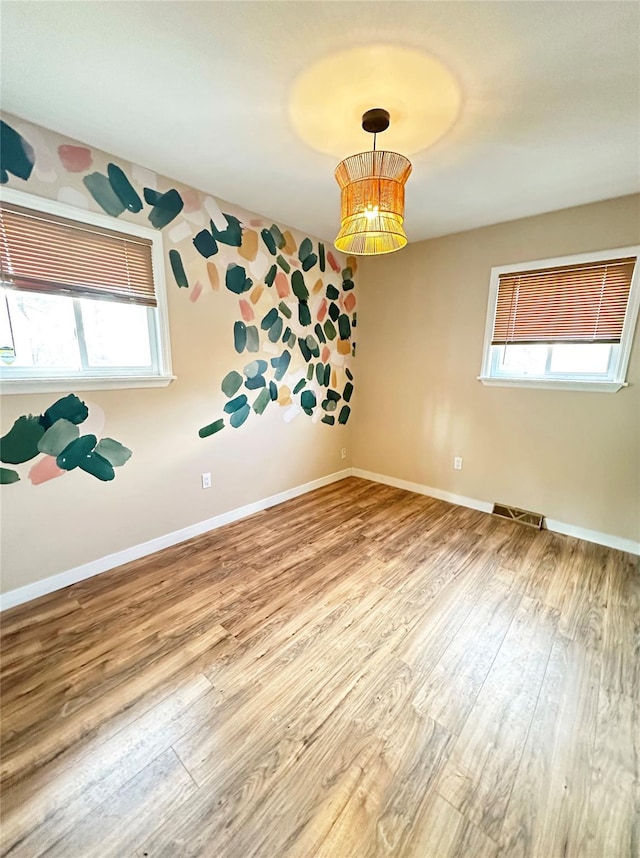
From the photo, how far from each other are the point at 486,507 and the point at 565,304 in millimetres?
1836

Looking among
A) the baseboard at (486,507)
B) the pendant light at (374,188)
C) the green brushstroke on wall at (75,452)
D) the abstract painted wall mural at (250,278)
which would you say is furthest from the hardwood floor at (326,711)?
the pendant light at (374,188)

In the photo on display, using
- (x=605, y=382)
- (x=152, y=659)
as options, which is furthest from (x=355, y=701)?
(x=605, y=382)

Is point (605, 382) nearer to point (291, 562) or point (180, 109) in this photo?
point (291, 562)

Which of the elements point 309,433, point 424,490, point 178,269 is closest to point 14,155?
point 178,269

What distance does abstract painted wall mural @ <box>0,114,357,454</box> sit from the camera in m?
1.92

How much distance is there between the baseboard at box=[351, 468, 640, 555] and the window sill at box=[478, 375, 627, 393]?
3.64 feet

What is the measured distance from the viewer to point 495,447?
3107 mm

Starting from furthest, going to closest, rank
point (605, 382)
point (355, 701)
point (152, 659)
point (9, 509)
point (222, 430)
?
1. point (222, 430)
2. point (605, 382)
3. point (9, 509)
4. point (152, 659)
5. point (355, 701)

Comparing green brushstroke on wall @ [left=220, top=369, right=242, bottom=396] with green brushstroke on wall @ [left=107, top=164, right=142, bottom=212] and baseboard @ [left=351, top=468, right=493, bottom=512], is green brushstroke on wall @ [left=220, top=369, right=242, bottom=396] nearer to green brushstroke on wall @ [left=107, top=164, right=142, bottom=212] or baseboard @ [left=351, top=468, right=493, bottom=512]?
green brushstroke on wall @ [left=107, top=164, right=142, bottom=212]

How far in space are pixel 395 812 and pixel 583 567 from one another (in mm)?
2088

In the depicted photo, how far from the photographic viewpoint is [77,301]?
2020 millimetres

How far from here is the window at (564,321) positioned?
8.03 feet

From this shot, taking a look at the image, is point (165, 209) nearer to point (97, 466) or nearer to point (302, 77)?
point (302, 77)

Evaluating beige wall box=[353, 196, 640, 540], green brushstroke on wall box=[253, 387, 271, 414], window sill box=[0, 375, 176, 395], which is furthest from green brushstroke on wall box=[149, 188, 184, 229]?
beige wall box=[353, 196, 640, 540]
